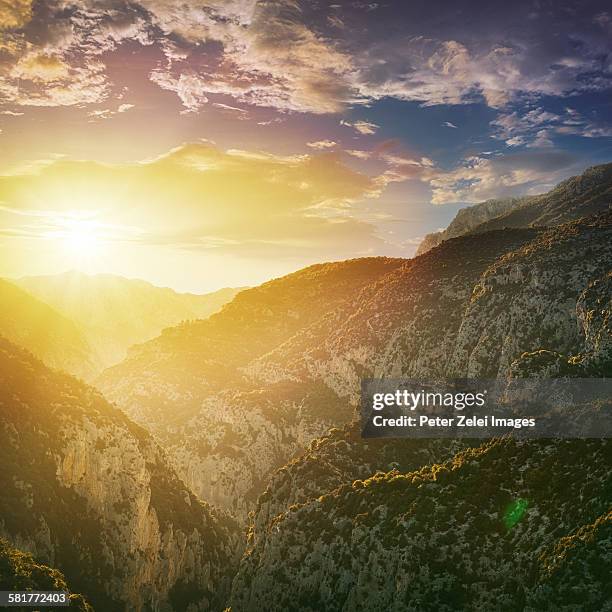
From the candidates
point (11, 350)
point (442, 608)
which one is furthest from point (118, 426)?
point (442, 608)

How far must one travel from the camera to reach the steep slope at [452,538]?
43656mm

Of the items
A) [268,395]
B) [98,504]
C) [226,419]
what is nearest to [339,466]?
[98,504]

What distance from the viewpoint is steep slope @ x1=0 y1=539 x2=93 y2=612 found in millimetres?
55269

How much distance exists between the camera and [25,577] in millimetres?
56938

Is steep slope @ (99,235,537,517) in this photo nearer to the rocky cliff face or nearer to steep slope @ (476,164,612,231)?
the rocky cliff face

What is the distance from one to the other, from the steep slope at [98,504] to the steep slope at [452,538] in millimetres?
29360

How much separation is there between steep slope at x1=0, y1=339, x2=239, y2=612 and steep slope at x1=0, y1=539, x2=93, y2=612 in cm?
1242

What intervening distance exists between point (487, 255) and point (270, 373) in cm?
7821

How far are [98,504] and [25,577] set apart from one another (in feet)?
98.7

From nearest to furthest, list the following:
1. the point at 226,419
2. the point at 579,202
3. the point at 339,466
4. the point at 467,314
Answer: the point at 339,466, the point at 467,314, the point at 226,419, the point at 579,202

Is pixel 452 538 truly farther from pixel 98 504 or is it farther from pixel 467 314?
pixel 98 504

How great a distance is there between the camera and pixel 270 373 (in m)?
161

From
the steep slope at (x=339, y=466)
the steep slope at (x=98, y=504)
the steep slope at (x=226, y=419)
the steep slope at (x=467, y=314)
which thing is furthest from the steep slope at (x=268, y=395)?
the steep slope at (x=339, y=466)

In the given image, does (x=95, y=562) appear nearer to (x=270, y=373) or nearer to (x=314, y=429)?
(x=314, y=429)
